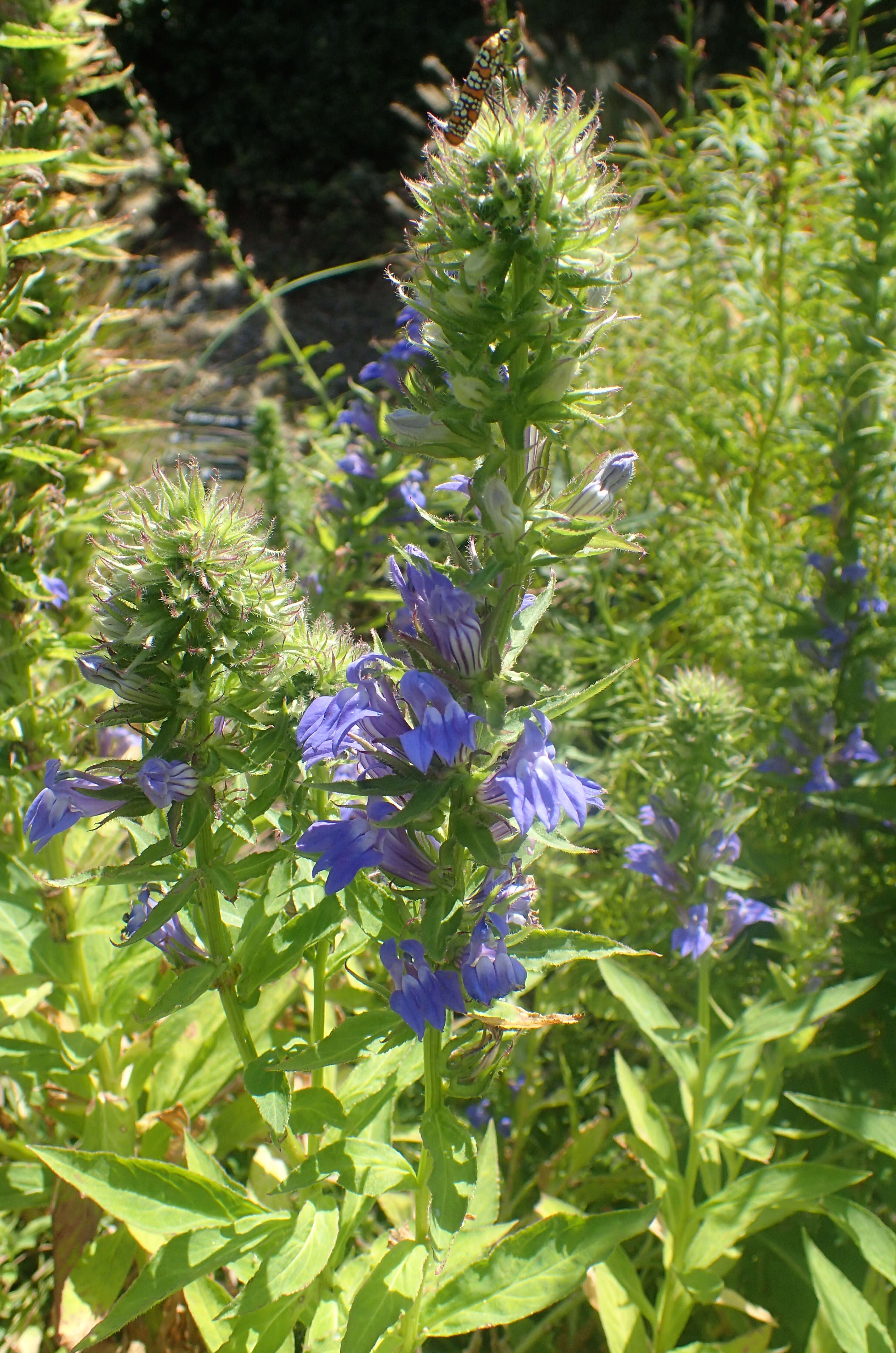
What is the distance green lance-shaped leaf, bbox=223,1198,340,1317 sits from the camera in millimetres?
1500

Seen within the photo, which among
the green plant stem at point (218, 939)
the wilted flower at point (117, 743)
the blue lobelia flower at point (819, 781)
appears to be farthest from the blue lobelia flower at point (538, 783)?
the blue lobelia flower at point (819, 781)

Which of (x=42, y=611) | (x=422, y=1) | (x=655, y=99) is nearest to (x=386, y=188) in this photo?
(x=422, y=1)

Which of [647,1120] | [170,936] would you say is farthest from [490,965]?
[647,1120]

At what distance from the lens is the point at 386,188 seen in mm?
10305

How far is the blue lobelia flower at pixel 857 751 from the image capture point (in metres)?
3.06

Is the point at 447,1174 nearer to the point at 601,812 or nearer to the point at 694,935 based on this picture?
the point at 694,935

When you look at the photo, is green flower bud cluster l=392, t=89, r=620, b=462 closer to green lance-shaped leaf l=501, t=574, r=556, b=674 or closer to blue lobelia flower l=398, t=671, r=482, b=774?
green lance-shaped leaf l=501, t=574, r=556, b=674

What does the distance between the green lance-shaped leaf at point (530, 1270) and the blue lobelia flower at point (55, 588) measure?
1818 mm

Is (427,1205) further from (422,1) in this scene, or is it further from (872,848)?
(422,1)

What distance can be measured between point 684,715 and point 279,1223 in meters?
1.35

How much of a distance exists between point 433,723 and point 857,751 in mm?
2314

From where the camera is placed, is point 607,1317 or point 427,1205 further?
point 607,1317

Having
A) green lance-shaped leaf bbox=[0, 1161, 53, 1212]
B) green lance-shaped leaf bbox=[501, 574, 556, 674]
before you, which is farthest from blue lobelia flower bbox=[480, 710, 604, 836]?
green lance-shaped leaf bbox=[0, 1161, 53, 1212]

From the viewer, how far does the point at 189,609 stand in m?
1.36
